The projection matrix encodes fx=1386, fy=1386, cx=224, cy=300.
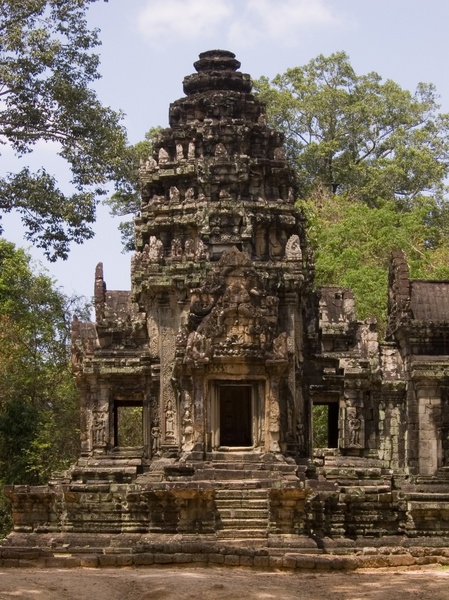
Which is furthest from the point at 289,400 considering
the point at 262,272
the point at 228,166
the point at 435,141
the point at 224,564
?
the point at 435,141

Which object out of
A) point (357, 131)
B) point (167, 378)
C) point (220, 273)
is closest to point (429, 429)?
point (167, 378)

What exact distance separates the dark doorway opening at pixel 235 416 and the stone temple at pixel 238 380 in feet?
0.09

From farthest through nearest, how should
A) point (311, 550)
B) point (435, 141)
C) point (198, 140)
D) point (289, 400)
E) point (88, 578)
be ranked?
point (435, 141) → point (198, 140) → point (289, 400) → point (311, 550) → point (88, 578)

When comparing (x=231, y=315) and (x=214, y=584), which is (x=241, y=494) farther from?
(x=214, y=584)

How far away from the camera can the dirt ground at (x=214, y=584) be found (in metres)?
16.3

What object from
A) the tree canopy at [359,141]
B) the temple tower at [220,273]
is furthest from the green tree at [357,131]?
the temple tower at [220,273]

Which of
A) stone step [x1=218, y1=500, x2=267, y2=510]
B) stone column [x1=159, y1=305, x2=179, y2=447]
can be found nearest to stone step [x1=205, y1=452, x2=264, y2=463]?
stone step [x1=218, y1=500, x2=267, y2=510]

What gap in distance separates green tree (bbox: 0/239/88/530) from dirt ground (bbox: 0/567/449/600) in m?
16.5

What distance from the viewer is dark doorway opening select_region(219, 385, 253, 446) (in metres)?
26.3

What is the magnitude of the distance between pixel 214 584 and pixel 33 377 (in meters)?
23.2

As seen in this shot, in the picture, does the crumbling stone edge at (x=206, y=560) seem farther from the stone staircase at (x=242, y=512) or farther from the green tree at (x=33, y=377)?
the green tree at (x=33, y=377)

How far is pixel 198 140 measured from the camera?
27.3 m

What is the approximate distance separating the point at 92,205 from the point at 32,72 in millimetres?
2962

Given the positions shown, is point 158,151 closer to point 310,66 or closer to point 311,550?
point 311,550
